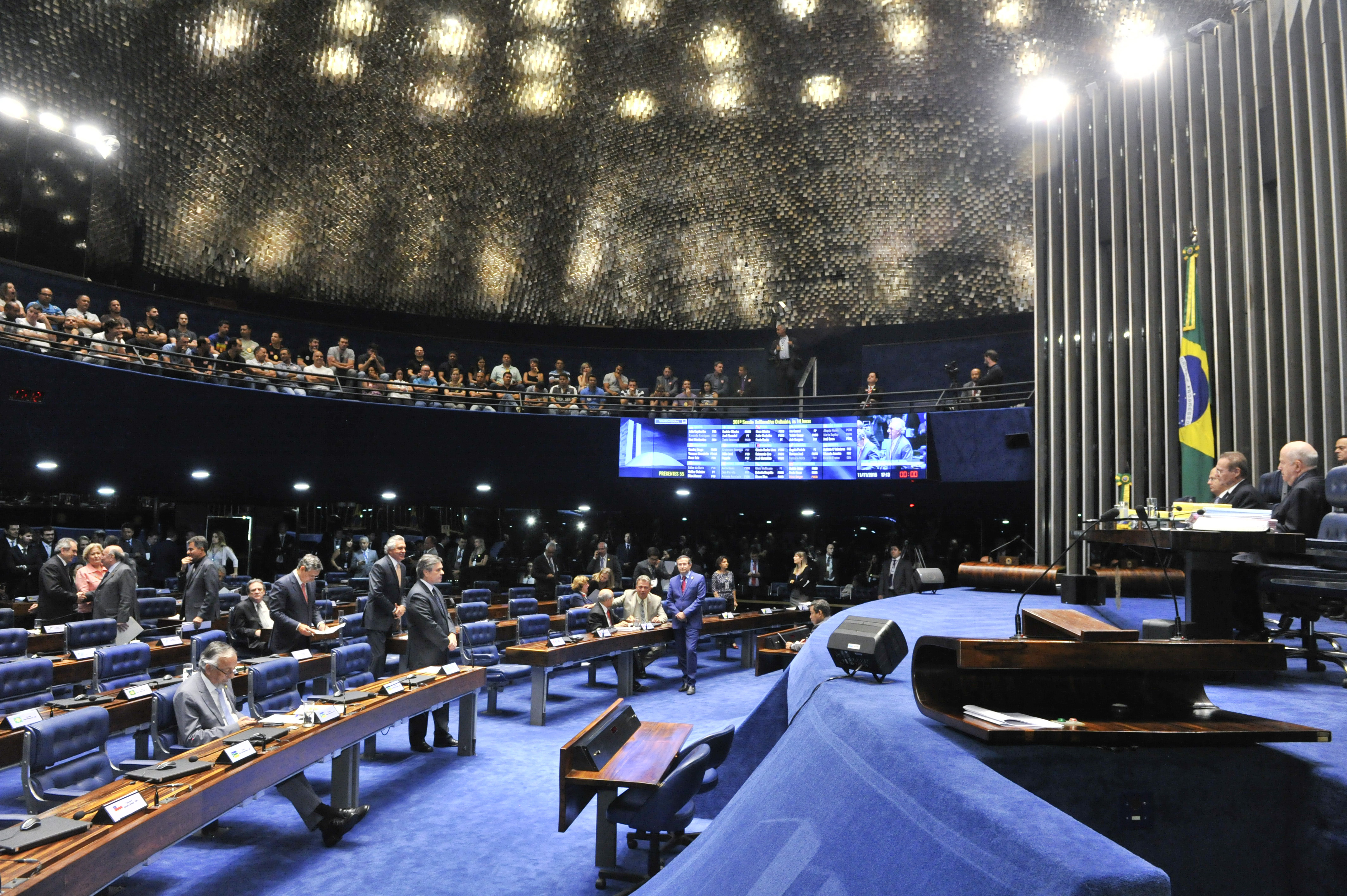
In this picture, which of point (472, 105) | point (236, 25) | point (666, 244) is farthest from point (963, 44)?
point (236, 25)

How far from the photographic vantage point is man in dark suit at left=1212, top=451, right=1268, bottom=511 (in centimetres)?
479

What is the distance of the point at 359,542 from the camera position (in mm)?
15133

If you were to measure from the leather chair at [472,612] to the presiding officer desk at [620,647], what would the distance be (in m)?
0.66

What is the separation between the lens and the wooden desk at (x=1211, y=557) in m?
3.44

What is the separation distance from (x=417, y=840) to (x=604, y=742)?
121 cm

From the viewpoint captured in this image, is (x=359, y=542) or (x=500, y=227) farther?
(x=500, y=227)

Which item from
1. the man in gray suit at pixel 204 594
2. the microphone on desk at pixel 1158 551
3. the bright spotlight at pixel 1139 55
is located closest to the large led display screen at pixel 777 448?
the bright spotlight at pixel 1139 55

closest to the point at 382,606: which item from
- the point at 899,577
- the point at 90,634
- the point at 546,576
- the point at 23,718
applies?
the point at 90,634

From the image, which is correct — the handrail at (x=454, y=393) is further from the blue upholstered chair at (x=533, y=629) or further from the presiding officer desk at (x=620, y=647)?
the blue upholstered chair at (x=533, y=629)

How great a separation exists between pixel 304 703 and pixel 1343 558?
5.49m

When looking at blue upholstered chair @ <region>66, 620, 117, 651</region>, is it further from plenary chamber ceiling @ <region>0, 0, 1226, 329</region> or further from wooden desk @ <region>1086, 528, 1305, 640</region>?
plenary chamber ceiling @ <region>0, 0, 1226, 329</region>

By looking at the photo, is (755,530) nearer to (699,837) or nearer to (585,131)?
(585,131)

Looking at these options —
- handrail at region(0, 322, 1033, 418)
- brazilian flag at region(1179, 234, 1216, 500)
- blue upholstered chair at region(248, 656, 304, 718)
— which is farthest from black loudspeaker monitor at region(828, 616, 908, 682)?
handrail at region(0, 322, 1033, 418)

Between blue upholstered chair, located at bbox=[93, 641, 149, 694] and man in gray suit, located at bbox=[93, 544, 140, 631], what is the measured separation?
1.31 meters
